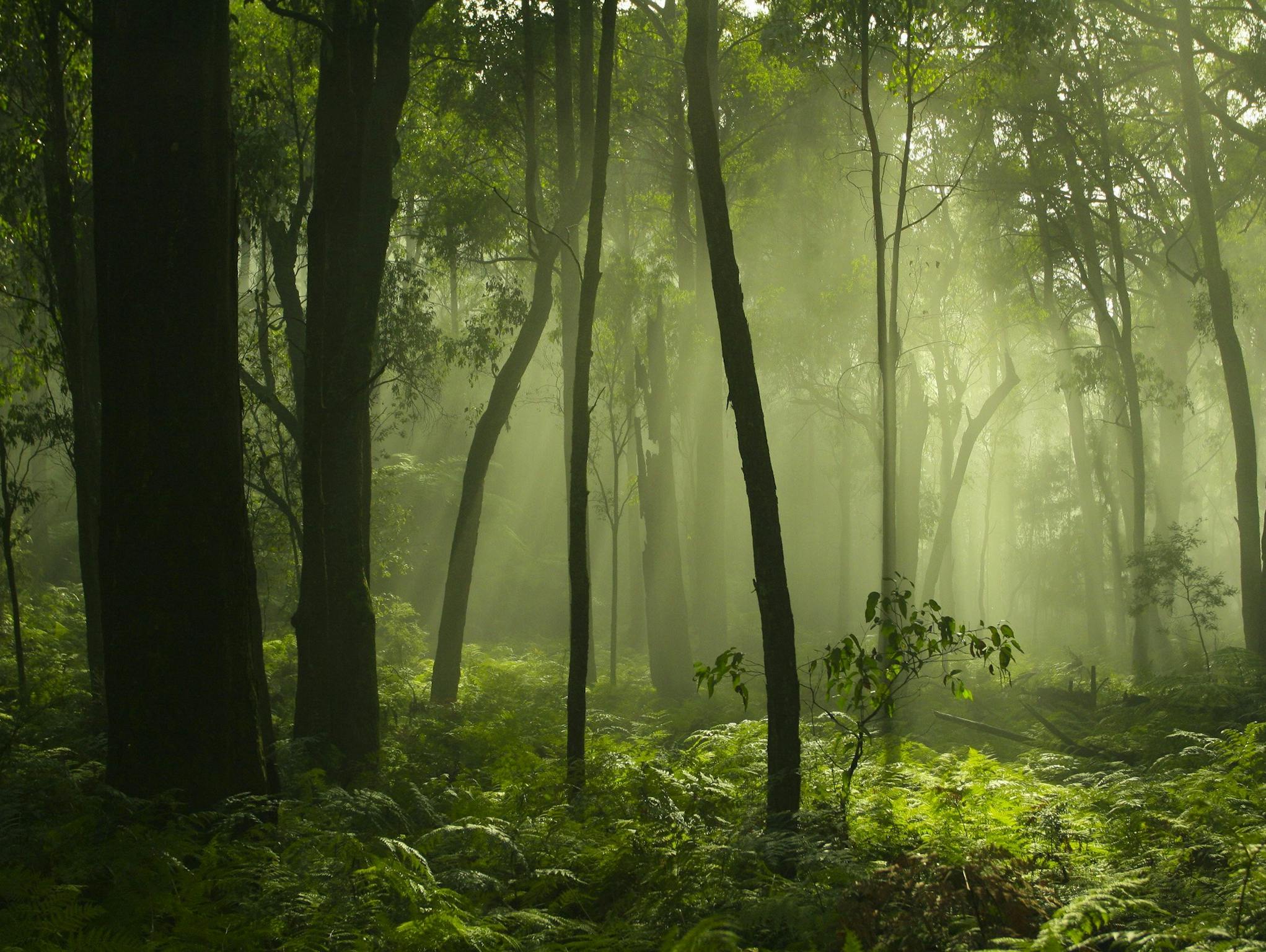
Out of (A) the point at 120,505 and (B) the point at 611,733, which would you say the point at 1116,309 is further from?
(A) the point at 120,505

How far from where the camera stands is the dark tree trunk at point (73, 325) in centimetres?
838

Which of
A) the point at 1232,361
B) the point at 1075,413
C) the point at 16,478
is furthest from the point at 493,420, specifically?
the point at 1075,413

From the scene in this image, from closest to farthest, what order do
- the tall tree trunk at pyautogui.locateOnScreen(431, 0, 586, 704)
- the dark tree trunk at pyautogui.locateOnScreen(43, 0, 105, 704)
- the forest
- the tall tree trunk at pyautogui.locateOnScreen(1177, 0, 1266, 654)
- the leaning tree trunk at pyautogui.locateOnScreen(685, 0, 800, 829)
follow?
the forest
the leaning tree trunk at pyautogui.locateOnScreen(685, 0, 800, 829)
the dark tree trunk at pyautogui.locateOnScreen(43, 0, 105, 704)
the tall tree trunk at pyautogui.locateOnScreen(431, 0, 586, 704)
the tall tree trunk at pyautogui.locateOnScreen(1177, 0, 1266, 654)

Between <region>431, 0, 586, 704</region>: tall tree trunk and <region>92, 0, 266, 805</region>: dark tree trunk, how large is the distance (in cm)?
709

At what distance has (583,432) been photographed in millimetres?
7676

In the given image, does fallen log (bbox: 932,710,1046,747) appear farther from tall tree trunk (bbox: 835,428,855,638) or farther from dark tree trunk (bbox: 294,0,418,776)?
tall tree trunk (bbox: 835,428,855,638)

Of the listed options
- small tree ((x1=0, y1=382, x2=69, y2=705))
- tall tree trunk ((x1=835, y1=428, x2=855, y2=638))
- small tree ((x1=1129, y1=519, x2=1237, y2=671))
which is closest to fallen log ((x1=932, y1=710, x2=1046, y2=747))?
small tree ((x1=1129, y1=519, x2=1237, y2=671))

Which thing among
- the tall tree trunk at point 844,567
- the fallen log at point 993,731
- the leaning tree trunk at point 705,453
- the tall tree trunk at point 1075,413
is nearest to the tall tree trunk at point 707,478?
the leaning tree trunk at point 705,453

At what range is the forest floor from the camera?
3.54 metres

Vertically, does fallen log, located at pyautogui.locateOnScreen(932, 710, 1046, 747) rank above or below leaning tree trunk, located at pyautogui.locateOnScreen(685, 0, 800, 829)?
below

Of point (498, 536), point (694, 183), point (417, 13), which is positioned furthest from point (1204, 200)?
Answer: point (498, 536)

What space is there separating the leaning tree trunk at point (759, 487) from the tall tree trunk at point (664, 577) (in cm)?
1044

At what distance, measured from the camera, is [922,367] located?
29797 mm

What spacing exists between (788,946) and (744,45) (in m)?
17.1
